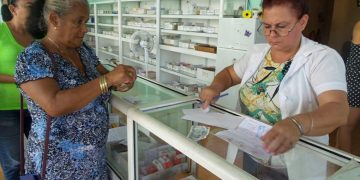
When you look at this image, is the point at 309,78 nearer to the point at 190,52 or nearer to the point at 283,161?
the point at 283,161

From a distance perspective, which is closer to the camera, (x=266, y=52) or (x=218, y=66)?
(x=266, y=52)

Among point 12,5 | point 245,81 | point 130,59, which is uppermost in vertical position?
point 12,5

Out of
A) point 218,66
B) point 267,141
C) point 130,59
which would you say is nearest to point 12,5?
point 267,141

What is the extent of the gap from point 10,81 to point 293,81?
56.9 inches

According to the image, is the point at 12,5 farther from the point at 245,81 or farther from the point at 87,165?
the point at 245,81

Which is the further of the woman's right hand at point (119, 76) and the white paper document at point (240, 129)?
the woman's right hand at point (119, 76)

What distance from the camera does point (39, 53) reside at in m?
0.93

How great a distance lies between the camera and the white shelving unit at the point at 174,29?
3367 mm

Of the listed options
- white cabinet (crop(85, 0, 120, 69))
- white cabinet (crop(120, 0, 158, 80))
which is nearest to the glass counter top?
white cabinet (crop(120, 0, 158, 80))

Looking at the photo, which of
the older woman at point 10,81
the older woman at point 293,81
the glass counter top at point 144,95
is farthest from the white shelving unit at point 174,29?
the older woman at point 293,81

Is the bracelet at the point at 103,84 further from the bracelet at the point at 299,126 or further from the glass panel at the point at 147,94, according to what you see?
the bracelet at the point at 299,126

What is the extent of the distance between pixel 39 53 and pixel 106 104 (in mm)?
329

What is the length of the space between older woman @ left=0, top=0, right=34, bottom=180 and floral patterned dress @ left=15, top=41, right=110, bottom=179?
1.89ft

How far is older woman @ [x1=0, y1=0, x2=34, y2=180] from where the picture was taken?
154 cm
